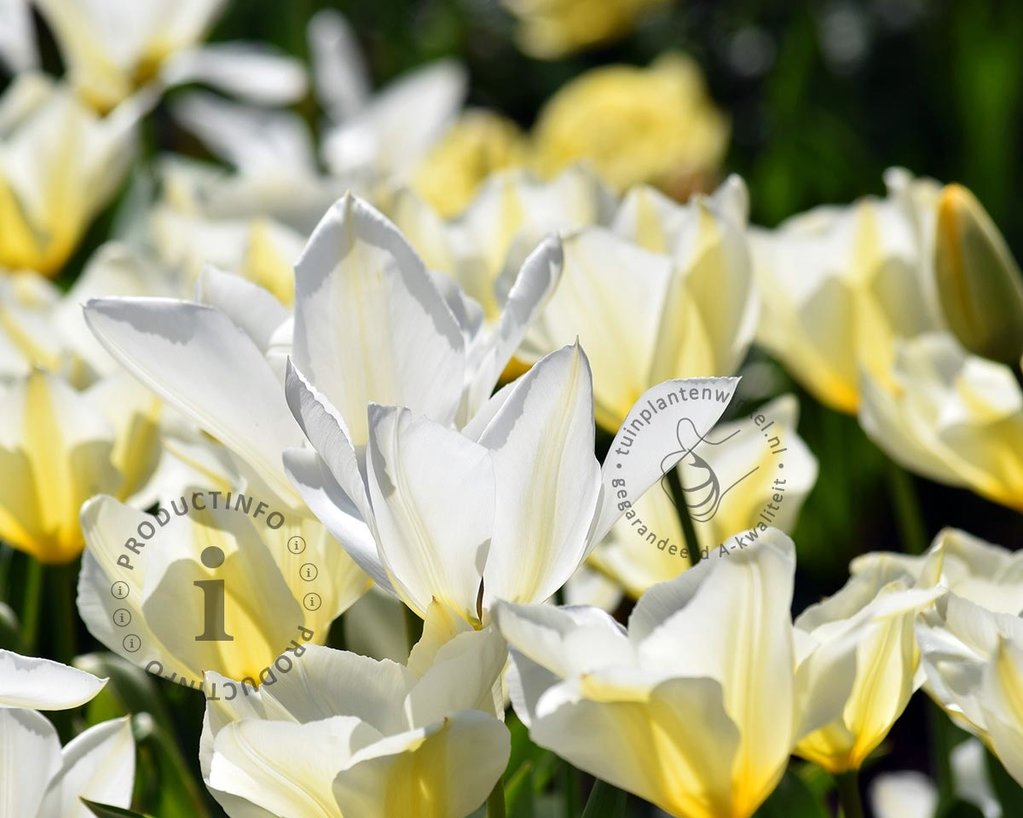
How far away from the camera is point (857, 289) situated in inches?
26.1

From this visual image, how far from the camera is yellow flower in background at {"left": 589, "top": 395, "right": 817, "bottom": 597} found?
0.51 metres

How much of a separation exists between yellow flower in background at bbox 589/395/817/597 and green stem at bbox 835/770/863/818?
0.10 meters

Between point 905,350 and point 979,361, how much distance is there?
0.03m

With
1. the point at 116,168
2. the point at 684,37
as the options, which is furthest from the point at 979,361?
the point at 684,37

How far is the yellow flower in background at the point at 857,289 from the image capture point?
2.18 ft

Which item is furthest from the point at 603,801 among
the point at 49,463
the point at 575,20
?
the point at 575,20

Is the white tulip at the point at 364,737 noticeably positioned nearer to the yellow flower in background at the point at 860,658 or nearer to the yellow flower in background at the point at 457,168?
the yellow flower in background at the point at 860,658

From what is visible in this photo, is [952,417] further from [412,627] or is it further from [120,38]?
[120,38]

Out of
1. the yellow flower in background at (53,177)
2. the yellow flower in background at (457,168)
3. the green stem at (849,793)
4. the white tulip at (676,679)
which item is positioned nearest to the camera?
the white tulip at (676,679)

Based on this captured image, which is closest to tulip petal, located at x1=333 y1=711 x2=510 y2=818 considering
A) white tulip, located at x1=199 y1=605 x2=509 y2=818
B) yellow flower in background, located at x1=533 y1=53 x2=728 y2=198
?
white tulip, located at x1=199 y1=605 x2=509 y2=818

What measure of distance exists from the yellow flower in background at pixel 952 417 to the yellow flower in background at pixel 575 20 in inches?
74.8

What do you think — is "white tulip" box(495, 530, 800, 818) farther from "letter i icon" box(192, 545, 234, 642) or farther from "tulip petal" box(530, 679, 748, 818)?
"letter i icon" box(192, 545, 234, 642)

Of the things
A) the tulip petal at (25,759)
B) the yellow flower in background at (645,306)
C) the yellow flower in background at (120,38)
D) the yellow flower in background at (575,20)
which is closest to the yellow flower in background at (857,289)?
the yellow flower in background at (645,306)

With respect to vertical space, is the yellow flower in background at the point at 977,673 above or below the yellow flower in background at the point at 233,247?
above
